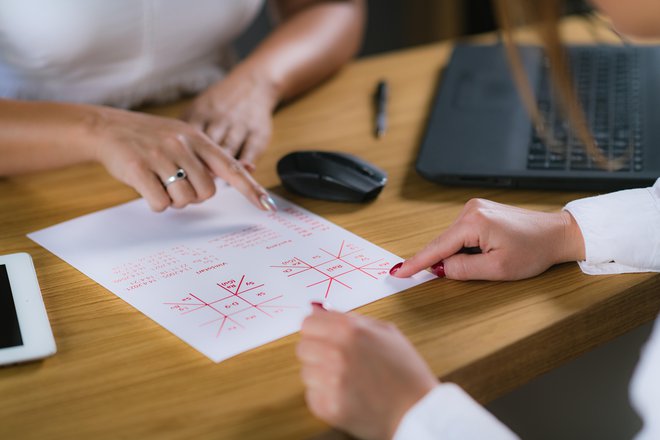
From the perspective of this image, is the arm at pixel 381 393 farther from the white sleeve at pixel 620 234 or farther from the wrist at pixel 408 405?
the white sleeve at pixel 620 234

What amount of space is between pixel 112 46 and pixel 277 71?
25cm

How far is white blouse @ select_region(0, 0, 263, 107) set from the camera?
1179 millimetres

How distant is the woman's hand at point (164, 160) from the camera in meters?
0.93

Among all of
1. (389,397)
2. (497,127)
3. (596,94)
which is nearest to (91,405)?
(389,397)

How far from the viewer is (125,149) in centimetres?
97

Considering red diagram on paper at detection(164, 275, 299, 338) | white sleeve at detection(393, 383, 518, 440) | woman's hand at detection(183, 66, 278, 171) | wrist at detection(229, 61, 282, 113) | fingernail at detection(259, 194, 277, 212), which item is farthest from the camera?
wrist at detection(229, 61, 282, 113)

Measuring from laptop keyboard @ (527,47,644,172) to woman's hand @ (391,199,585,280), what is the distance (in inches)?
6.9

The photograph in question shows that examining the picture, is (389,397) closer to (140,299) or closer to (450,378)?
(450,378)

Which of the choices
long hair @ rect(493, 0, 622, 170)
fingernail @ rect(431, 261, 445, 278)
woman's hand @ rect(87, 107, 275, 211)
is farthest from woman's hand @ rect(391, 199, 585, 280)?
woman's hand @ rect(87, 107, 275, 211)

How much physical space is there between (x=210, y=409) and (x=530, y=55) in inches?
33.5

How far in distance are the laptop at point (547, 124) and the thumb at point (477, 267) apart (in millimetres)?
197

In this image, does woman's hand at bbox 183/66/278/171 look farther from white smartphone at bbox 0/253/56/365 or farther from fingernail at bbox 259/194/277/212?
white smartphone at bbox 0/253/56/365

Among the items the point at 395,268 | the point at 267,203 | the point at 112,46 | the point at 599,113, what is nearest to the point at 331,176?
the point at 267,203

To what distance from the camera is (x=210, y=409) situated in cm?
63
